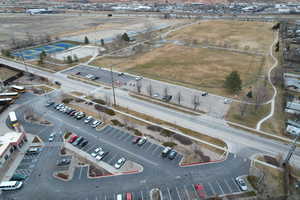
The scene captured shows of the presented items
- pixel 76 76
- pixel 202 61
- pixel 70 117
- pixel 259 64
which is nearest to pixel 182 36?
pixel 202 61

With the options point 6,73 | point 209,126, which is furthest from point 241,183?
point 6,73

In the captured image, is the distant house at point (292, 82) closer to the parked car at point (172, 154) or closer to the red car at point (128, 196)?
the parked car at point (172, 154)

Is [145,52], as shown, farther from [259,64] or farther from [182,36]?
[259,64]

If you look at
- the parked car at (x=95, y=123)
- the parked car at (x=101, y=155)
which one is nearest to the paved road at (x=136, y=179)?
the parked car at (x=101, y=155)

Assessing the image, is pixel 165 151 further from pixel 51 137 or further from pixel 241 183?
pixel 51 137

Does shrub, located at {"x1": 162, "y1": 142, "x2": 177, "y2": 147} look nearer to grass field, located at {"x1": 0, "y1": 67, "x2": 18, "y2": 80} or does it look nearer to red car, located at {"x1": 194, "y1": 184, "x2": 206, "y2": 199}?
red car, located at {"x1": 194, "y1": 184, "x2": 206, "y2": 199}

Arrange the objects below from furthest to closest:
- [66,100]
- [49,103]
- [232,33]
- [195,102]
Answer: [232,33], [66,100], [49,103], [195,102]
